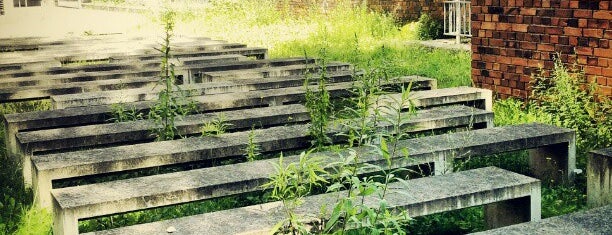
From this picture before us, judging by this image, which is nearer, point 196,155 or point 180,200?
point 180,200

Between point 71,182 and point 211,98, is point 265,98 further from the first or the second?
point 71,182

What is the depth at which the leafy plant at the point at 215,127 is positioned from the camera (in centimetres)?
495

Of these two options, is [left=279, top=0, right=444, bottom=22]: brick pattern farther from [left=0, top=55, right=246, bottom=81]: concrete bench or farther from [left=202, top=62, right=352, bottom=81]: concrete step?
[left=202, top=62, right=352, bottom=81]: concrete step

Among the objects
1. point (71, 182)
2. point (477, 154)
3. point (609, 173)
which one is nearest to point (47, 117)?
point (71, 182)

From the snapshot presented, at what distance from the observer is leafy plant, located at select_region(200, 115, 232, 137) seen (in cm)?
495

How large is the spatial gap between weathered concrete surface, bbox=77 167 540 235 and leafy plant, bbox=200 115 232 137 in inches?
56.7

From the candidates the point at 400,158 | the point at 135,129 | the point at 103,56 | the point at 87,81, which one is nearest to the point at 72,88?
the point at 87,81

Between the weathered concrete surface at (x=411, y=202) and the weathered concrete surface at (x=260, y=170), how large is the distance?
0.59 feet

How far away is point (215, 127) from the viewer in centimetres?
498

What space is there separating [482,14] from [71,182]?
3.64 m

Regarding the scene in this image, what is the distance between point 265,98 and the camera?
240 inches

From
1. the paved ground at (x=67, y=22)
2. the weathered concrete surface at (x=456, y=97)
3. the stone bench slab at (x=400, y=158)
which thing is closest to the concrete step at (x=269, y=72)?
the weathered concrete surface at (x=456, y=97)

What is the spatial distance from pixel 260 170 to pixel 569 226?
1473mm

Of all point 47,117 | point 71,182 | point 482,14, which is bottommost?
point 71,182
